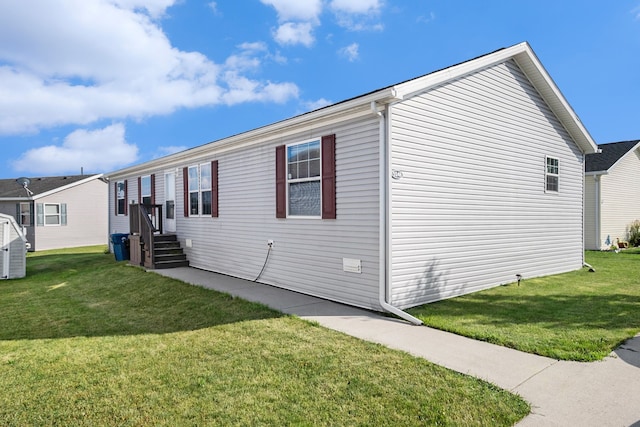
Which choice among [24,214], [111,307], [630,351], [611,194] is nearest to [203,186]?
[111,307]

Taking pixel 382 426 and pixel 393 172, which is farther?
pixel 393 172

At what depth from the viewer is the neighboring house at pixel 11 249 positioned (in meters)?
10.6

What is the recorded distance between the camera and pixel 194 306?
6539 millimetres

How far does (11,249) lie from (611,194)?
74.9 ft

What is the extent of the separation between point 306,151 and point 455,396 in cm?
521

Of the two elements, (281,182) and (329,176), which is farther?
(281,182)

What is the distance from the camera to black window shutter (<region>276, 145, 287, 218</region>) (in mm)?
7711

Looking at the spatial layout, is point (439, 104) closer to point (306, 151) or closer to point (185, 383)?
point (306, 151)

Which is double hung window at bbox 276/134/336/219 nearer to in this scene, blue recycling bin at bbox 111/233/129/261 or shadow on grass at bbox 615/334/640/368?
shadow on grass at bbox 615/334/640/368

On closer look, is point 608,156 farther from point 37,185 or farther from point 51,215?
point 37,185

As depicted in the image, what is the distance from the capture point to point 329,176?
6688 mm

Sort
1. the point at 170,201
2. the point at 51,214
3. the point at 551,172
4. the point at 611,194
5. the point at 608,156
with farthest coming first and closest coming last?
the point at 51,214, the point at 608,156, the point at 611,194, the point at 170,201, the point at 551,172

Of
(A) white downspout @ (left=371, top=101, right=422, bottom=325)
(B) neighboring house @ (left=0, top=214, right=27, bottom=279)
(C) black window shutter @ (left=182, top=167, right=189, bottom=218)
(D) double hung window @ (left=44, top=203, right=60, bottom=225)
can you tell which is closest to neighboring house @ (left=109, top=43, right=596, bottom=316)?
(A) white downspout @ (left=371, top=101, right=422, bottom=325)

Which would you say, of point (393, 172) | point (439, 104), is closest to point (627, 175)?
point (439, 104)
